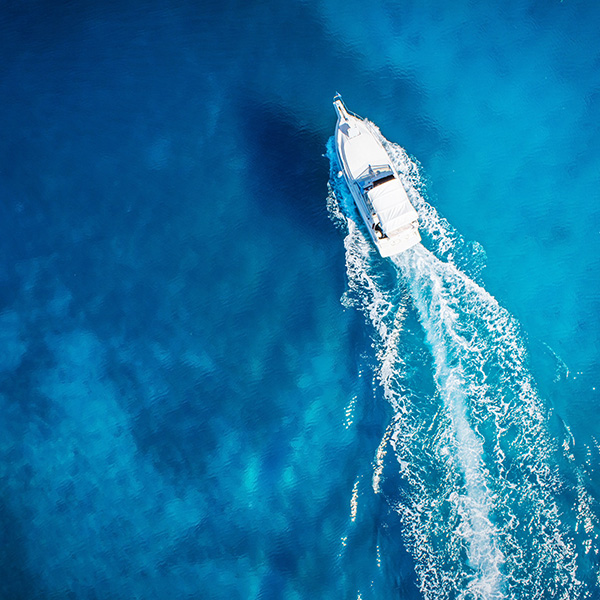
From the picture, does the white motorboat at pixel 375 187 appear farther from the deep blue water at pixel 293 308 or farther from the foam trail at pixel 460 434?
the foam trail at pixel 460 434

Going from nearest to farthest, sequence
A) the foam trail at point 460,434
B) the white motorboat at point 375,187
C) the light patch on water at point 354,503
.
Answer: the white motorboat at point 375,187
the foam trail at point 460,434
the light patch on water at point 354,503

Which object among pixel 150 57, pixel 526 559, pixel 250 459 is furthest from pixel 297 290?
pixel 526 559

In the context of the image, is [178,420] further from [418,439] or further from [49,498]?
[418,439]

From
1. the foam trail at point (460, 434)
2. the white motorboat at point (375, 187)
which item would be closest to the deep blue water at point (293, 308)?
the foam trail at point (460, 434)

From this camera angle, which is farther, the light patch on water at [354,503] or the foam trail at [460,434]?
the light patch on water at [354,503]

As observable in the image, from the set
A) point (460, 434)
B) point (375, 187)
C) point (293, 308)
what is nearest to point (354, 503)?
point (460, 434)

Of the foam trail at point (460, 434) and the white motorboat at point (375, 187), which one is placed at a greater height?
the white motorboat at point (375, 187)

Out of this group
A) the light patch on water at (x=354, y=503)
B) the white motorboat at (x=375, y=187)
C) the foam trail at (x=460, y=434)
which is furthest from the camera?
the light patch on water at (x=354, y=503)
